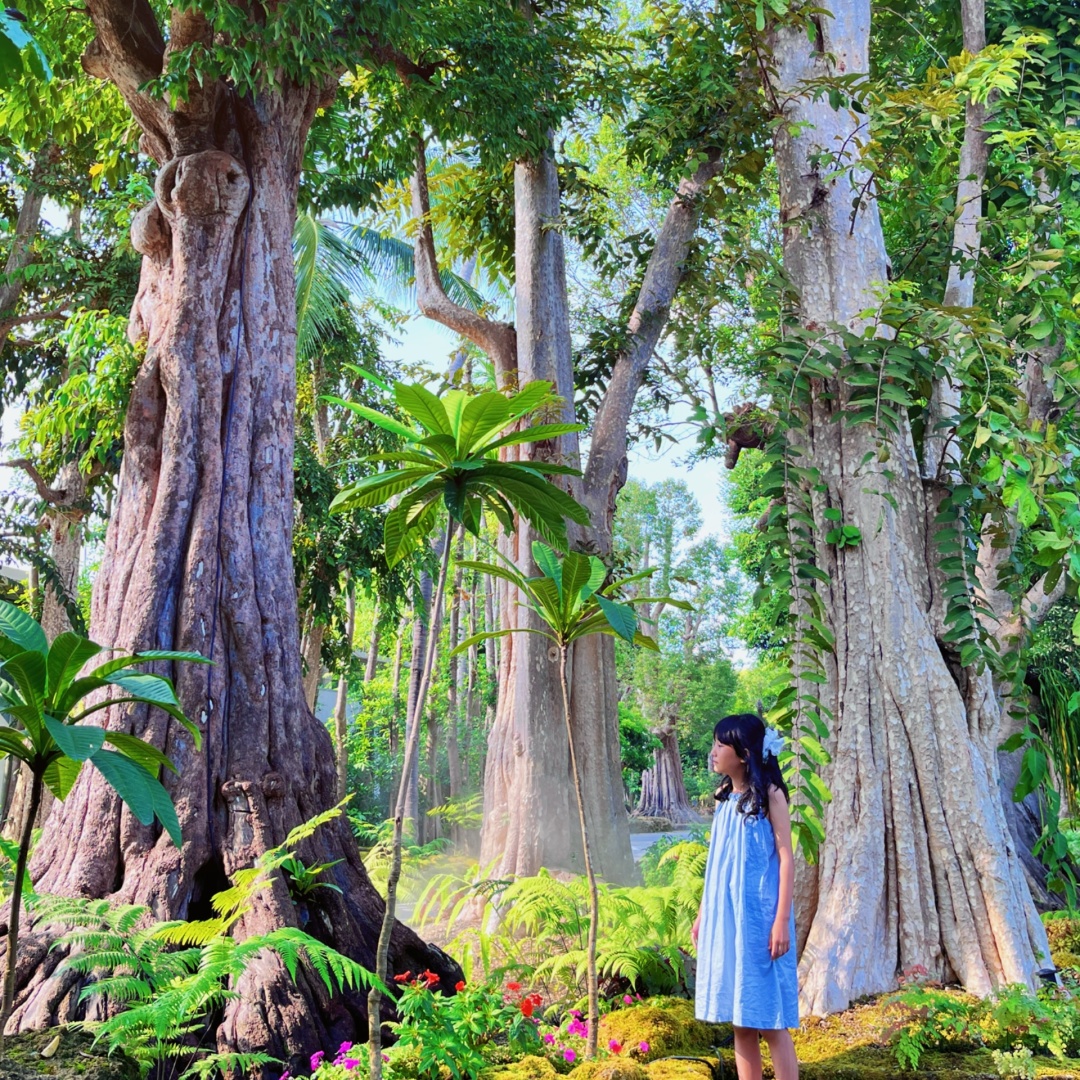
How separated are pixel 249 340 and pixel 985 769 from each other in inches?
184

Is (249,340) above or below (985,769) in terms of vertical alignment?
above

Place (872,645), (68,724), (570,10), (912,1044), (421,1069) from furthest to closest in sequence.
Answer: (570,10), (872,645), (912,1044), (421,1069), (68,724)

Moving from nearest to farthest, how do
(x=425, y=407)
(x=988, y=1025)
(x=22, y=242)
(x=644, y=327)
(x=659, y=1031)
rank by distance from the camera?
A: (x=425, y=407) → (x=988, y=1025) → (x=659, y=1031) → (x=644, y=327) → (x=22, y=242)

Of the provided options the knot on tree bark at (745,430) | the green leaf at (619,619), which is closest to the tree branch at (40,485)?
the knot on tree bark at (745,430)

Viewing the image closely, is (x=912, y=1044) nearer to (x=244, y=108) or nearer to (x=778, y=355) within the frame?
(x=778, y=355)

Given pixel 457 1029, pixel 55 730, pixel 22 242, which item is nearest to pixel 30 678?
pixel 55 730

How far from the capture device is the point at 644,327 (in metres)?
9.09

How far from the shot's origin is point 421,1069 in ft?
10.3

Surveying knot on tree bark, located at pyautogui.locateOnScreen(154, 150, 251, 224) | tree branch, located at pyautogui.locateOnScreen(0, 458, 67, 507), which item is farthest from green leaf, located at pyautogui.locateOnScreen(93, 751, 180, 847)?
tree branch, located at pyautogui.locateOnScreen(0, 458, 67, 507)

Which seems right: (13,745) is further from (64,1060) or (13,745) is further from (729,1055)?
(729,1055)

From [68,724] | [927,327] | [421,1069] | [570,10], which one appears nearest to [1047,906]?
[927,327]

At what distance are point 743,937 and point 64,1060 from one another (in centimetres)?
243

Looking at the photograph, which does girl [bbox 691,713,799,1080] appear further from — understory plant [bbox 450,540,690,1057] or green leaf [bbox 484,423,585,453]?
green leaf [bbox 484,423,585,453]

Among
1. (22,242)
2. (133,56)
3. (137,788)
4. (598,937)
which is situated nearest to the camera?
(137,788)
